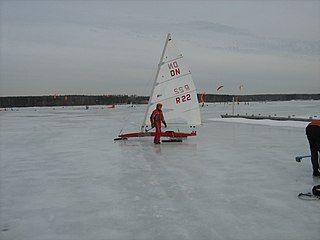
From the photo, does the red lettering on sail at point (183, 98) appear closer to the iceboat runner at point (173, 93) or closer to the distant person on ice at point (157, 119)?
the iceboat runner at point (173, 93)

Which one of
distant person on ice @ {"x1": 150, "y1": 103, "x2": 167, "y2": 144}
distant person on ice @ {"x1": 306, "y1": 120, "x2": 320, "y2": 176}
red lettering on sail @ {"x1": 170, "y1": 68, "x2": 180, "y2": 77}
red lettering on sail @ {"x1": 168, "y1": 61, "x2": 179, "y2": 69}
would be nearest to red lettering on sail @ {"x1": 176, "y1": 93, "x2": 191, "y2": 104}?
red lettering on sail @ {"x1": 170, "y1": 68, "x2": 180, "y2": 77}

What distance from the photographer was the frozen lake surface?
3.89 metres

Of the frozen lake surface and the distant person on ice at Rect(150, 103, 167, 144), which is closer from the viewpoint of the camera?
the frozen lake surface

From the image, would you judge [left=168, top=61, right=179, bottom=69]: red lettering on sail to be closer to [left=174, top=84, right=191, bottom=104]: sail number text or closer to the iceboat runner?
the iceboat runner

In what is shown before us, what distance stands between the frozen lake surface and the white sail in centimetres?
287

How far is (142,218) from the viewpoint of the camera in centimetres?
426

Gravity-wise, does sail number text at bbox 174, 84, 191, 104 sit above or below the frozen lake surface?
above

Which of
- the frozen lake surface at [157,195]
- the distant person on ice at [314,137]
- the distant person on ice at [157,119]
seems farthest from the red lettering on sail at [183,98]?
the distant person on ice at [314,137]

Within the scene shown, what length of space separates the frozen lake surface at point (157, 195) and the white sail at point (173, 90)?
113 inches

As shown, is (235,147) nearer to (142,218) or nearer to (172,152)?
(172,152)

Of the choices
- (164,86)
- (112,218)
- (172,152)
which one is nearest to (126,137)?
(164,86)

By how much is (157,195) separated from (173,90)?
23.9ft

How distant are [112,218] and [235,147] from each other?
265 inches

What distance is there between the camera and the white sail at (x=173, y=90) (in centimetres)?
1210
